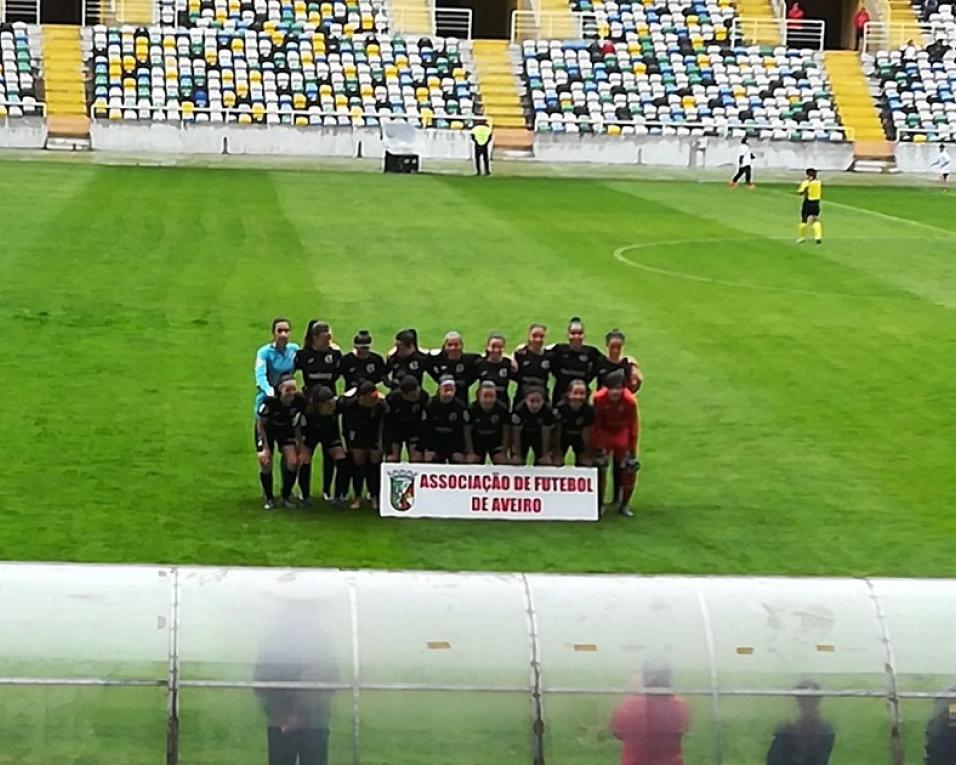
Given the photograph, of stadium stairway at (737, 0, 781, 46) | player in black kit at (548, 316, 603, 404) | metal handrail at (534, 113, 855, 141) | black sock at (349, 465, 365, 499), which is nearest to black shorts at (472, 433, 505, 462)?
player in black kit at (548, 316, 603, 404)

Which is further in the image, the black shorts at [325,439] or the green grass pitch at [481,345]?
the black shorts at [325,439]

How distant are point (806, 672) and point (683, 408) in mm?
12291

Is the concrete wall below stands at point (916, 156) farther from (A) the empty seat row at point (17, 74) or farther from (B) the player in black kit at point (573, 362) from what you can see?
(B) the player in black kit at point (573, 362)

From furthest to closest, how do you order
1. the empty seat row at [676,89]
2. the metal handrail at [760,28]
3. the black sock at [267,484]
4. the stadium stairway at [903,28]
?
the stadium stairway at [903,28] → the metal handrail at [760,28] → the empty seat row at [676,89] → the black sock at [267,484]

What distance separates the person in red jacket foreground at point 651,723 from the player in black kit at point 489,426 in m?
7.27

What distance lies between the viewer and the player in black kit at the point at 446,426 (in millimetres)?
16703

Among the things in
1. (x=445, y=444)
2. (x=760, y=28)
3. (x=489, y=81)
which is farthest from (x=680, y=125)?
(x=445, y=444)

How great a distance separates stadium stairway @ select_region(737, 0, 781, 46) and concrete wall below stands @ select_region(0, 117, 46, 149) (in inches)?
934

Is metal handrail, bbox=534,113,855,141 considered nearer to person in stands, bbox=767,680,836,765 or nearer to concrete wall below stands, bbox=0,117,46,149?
concrete wall below stands, bbox=0,117,46,149

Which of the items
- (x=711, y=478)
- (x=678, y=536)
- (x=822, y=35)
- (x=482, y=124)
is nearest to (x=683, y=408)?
(x=711, y=478)

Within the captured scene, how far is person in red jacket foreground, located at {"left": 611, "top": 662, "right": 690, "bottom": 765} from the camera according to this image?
9531 mm

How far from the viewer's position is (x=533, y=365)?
17.4 metres

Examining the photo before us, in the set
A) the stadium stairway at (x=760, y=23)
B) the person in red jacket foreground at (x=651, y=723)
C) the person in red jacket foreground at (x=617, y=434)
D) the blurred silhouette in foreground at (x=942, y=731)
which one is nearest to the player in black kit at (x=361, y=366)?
the person in red jacket foreground at (x=617, y=434)

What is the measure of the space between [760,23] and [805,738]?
60.4 metres
